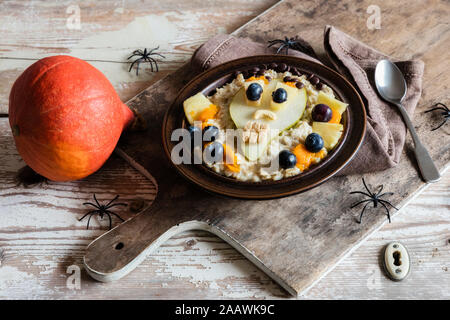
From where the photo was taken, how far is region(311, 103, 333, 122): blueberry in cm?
185

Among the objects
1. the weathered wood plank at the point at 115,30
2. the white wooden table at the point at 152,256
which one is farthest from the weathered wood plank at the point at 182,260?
the weathered wood plank at the point at 115,30

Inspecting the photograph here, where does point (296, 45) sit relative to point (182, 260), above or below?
above

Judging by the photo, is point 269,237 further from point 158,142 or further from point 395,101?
point 395,101

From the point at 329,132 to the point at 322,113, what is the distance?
75 millimetres

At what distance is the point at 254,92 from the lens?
1.90 m

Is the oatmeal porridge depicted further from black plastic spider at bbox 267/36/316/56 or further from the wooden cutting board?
black plastic spider at bbox 267/36/316/56

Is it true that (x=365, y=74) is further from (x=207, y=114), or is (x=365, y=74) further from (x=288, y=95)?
(x=207, y=114)

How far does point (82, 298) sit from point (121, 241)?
0.23 m

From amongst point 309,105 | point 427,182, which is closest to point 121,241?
point 309,105

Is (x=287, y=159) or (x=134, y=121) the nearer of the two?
(x=287, y=159)

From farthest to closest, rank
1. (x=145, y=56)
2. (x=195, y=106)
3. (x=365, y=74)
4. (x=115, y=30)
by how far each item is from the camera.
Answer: (x=115, y=30), (x=145, y=56), (x=365, y=74), (x=195, y=106)

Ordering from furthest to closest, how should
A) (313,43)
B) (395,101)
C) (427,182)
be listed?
(313,43) < (395,101) < (427,182)

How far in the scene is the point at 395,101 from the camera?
6.98ft

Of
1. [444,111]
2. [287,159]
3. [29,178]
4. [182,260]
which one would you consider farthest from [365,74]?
[29,178]
